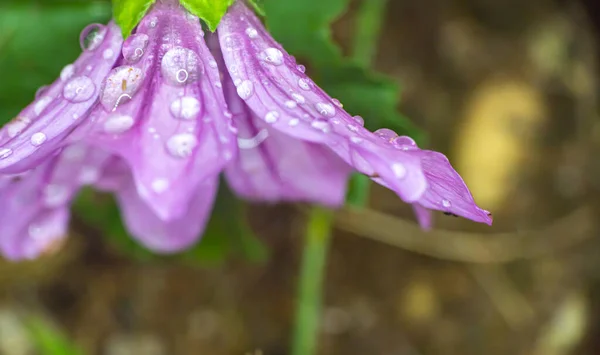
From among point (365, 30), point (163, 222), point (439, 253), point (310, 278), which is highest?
point (365, 30)

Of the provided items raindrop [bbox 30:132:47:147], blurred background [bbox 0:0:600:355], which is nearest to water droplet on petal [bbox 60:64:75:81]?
raindrop [bbox 30:132:47:147]

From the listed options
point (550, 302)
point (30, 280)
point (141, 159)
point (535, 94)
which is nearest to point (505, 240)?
point (550, 302)

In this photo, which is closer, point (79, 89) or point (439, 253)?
point (79, 89)

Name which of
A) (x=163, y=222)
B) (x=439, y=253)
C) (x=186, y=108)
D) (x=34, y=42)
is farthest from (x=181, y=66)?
(x=439, y=253)

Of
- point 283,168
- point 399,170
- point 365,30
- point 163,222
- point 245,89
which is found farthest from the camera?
point 365,30

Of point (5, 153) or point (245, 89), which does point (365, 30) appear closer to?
point (245, 89)

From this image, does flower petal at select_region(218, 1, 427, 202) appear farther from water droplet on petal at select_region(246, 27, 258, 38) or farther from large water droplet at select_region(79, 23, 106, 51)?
large water droplet at select_region(79, 23, 106, 51)

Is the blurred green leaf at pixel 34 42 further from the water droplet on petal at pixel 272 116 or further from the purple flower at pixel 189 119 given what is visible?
the water droplet on petal at pixel 272 116
